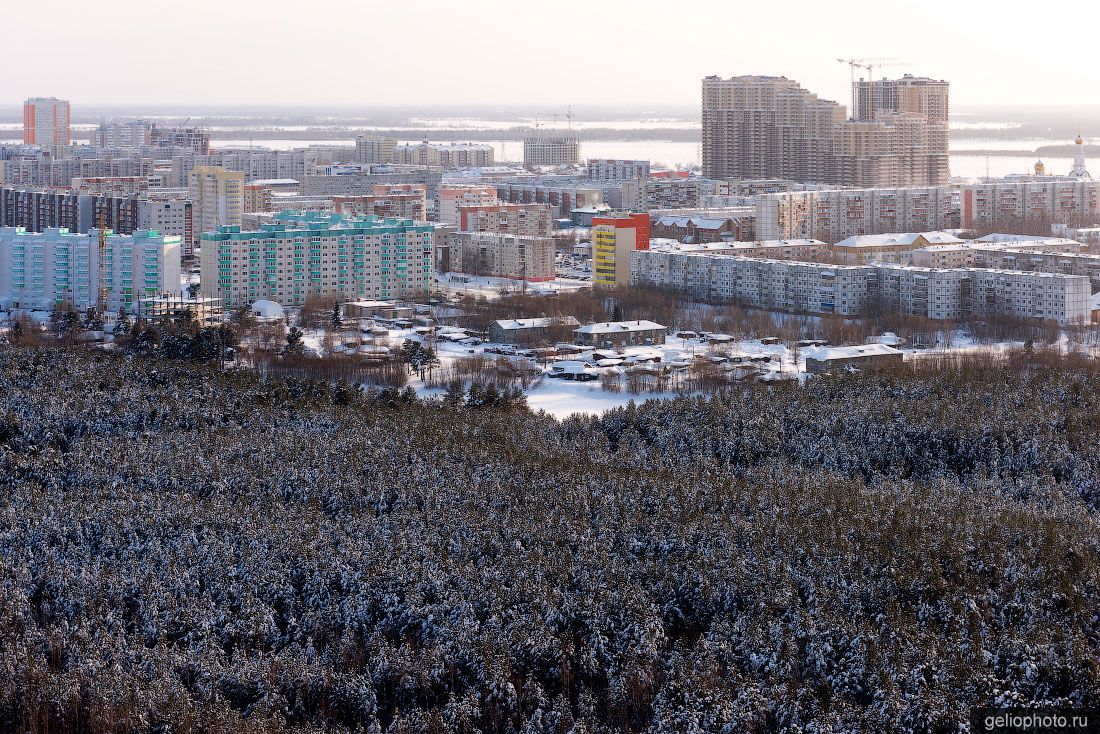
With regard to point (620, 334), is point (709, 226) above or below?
above

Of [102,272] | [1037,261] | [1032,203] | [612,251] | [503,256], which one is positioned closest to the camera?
[102,272]

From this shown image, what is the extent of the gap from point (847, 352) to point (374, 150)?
1011 inches

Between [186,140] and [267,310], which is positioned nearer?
[267,310]

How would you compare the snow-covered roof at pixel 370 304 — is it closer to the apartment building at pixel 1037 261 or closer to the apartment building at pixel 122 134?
the apartment building at pixel 1037 261

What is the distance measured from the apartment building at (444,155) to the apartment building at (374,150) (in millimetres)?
164

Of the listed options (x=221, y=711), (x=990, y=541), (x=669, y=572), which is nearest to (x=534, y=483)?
(x=669, y=572)

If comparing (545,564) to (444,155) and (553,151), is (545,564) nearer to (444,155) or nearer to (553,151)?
(444,155)

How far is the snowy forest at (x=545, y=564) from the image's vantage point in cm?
622

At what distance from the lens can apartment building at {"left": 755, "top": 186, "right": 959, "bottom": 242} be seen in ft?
75.3

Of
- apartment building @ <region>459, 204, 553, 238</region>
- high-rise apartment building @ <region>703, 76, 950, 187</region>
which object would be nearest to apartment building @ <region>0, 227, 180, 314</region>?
apartment building @ <region>459, 204, 553, 238</region>

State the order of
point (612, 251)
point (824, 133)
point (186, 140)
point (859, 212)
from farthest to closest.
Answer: point (186, 140) → point (824, 133) → point (859, 212) → point (612, 251)

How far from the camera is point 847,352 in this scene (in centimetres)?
1354

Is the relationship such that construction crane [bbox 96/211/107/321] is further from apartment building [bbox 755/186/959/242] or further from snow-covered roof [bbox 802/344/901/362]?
apartment building [bbox 755/186/959/242]

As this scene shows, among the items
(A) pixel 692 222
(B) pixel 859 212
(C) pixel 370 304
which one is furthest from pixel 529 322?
(B) pixel 859 212
